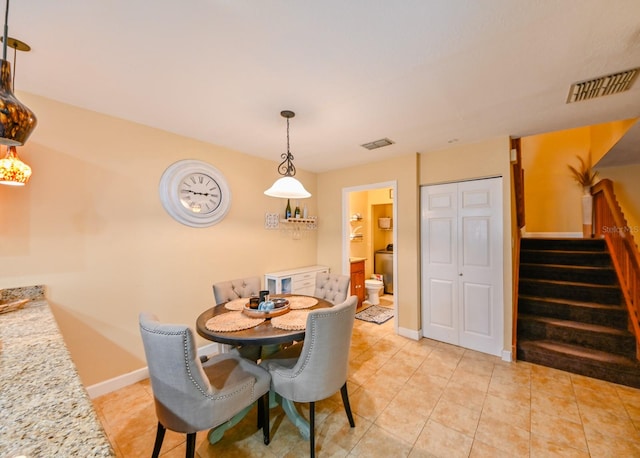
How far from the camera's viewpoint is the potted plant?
179 inches

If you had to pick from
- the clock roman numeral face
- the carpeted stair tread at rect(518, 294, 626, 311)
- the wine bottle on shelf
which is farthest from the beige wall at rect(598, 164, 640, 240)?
the clock roman numeral face

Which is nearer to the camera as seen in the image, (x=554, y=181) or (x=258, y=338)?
(x=258, y=338)

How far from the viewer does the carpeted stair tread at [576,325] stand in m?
2.66

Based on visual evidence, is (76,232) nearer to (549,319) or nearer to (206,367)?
(206,367)

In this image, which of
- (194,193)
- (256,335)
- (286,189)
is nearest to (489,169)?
(286,189)

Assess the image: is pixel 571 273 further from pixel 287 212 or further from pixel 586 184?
pixel 287 212

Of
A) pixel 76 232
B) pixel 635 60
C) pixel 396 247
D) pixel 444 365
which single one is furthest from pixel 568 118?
pixel 76 232

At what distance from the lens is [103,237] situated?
2.40m

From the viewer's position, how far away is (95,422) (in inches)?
28.6

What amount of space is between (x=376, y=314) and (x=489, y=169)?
9.21ft

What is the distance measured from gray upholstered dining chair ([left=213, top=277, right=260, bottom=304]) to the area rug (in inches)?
82.9

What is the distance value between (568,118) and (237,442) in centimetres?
394

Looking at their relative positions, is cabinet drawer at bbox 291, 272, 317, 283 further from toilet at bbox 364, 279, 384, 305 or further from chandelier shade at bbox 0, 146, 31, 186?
chandelier shade at bbox 0, 146, 31, 186

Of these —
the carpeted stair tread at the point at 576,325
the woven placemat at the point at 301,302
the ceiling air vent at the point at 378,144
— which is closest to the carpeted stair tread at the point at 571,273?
the carpeted stair tread at the point at 576,325
